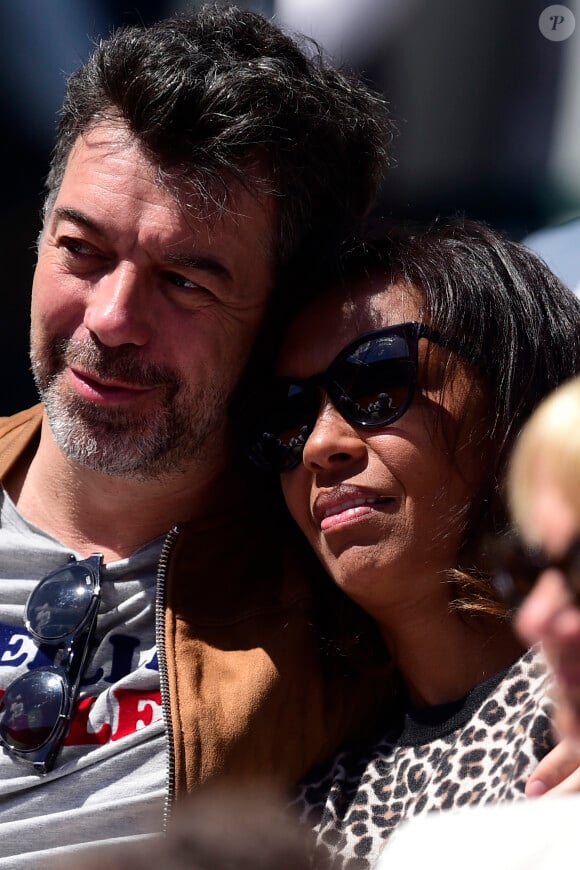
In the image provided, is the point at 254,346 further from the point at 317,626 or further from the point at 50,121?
the point at 50,121

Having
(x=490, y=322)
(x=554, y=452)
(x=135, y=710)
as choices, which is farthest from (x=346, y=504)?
(x=554, y=452)

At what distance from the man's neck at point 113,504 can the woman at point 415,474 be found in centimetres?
33

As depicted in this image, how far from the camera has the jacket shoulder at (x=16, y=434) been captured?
2.46 metres

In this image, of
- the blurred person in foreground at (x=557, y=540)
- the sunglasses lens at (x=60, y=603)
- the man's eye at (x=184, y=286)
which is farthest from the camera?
the man's eye at (x=184, y=286)

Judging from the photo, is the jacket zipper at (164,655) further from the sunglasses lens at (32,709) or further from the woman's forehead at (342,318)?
the woman's forehead at (342,318)

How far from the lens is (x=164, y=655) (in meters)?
2.02

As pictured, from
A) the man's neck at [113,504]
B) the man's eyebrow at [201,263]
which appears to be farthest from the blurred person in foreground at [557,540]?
the man's neck at [113,504]

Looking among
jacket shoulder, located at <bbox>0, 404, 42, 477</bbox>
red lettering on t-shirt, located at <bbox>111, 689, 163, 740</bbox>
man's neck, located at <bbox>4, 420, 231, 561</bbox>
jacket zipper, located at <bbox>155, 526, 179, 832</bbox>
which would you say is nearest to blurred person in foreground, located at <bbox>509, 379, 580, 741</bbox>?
jacket zipper, located at <bbox>155, 526, 179, 832</bbox>

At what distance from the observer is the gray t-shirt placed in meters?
1.92

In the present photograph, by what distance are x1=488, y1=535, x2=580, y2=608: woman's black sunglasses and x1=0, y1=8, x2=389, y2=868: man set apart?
42.7 inches

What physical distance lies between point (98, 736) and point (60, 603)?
27 cm

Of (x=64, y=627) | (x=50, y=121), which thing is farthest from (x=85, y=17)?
(x=64, y=627)

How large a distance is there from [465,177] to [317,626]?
4.10 feet

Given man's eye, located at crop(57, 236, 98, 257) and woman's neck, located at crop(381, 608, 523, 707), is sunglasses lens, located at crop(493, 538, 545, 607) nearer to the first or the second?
woman's neck, located at crop(381, 608, 523, 707)
